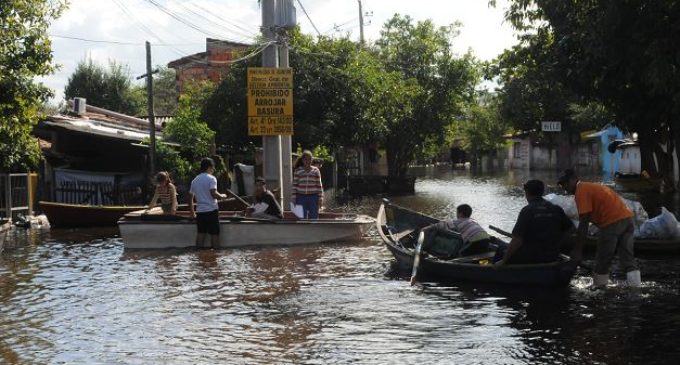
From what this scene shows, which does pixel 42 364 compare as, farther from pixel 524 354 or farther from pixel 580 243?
pixel 580 243

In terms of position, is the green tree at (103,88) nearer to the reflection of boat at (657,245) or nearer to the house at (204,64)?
the house at (204,64)

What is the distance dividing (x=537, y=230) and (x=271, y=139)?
873 centimetres

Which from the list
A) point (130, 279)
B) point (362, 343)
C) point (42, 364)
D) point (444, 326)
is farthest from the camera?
point (130, 279)

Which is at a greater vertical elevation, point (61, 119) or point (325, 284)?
point (61, 119)

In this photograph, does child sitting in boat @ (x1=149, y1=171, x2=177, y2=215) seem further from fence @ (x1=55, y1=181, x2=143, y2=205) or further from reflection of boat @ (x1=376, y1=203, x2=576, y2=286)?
fence @ (x1=55, y1=181, x2=143, y2=205)

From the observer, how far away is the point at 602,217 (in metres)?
10.2

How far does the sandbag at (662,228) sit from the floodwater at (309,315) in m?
0.51

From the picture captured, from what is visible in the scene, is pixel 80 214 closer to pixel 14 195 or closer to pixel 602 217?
pixel 14 195

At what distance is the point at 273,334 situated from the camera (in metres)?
8.48

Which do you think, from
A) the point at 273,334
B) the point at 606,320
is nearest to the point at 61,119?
the point at 273,334

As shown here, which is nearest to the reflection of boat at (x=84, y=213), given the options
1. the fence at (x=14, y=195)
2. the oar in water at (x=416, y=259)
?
the fence at (x=14, y=195)

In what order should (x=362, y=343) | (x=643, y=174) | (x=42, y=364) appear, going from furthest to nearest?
(x=643, y=174) → (x=362, y=343) → (x=42, y=364)

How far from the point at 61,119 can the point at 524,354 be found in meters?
19.8

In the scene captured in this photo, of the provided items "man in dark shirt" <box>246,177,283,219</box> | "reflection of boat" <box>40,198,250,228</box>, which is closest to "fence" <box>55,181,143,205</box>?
"reflection of boat" <box>40,198,250,228</box>
